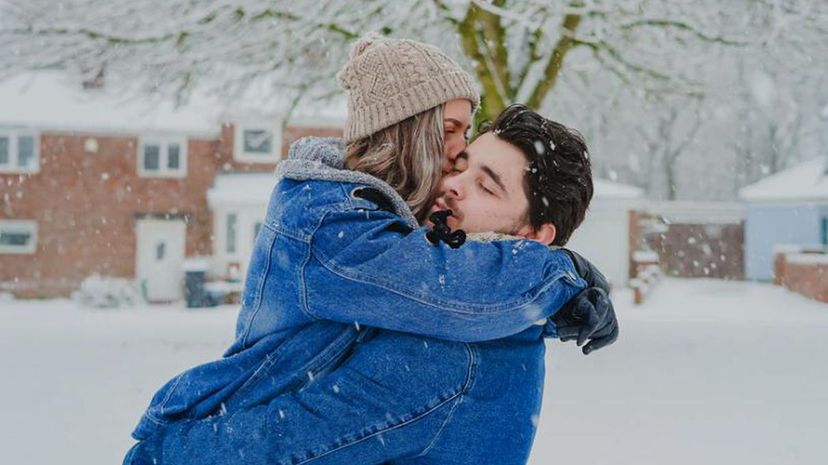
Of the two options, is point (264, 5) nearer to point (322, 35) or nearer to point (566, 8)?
point (322, 35)

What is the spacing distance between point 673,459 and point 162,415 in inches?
220

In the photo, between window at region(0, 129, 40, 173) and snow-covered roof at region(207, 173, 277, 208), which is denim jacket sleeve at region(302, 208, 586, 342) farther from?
window at region(0, 129, 40, 173)

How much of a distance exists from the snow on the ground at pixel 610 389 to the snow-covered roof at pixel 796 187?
14.4 metres

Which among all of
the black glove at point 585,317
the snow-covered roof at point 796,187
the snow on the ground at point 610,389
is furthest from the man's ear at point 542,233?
the snow-covered roof at point 796,187

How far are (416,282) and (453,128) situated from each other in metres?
0.68

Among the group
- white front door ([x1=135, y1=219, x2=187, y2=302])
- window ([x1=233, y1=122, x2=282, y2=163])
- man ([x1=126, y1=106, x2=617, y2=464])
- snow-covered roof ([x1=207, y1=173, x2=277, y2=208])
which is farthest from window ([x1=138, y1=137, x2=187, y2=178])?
man ([x1=126, y1=106, x2=617, y2=464])

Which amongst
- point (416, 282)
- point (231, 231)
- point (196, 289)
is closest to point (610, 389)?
point (416, 282)

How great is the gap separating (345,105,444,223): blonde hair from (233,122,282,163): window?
2416 cm

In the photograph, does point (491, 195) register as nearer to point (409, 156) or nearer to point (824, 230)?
point (409, 156)

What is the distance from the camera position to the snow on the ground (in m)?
6.94

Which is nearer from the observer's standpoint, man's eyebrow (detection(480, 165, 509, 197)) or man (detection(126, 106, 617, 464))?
man (detection(126, 106, 617, 464))

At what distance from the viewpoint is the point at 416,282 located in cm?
172

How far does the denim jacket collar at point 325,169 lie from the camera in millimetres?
1850

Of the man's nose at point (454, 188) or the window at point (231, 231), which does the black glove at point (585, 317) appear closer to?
the man's nose at point (454, 188)
